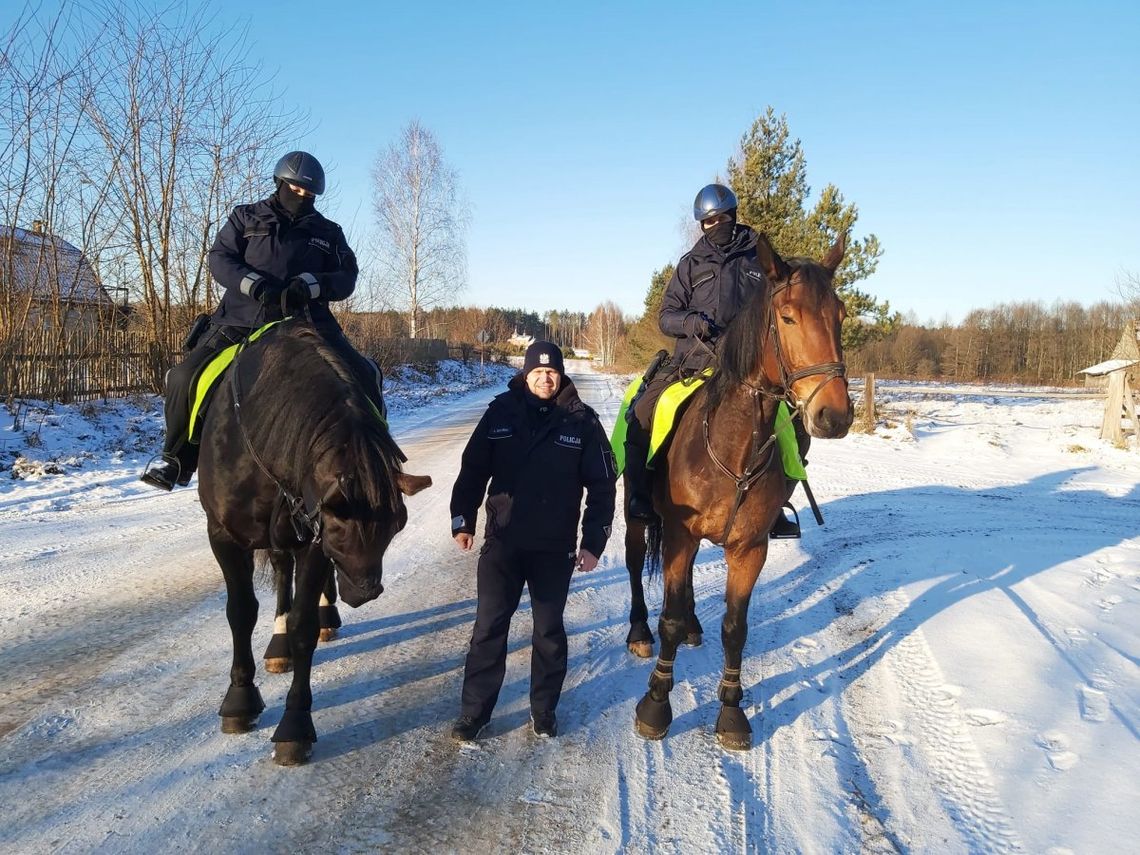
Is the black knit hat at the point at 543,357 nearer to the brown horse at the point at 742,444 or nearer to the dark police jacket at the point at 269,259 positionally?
the brown horse at the point at 742,444

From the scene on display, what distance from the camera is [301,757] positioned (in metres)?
3.09

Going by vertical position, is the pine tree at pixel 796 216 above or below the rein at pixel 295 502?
above

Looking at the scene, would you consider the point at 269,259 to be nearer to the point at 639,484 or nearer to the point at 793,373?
the point at 639,484

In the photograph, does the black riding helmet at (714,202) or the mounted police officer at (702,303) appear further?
the black riding helmet at (714,202)

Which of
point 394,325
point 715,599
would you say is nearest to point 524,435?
point 715,599

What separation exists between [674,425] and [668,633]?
1282 millimetres

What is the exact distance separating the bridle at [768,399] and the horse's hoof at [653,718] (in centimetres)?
98

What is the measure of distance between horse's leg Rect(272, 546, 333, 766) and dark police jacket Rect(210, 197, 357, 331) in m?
1.71

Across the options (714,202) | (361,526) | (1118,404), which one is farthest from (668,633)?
(1118,404)

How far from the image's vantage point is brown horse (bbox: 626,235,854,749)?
10.4 ft

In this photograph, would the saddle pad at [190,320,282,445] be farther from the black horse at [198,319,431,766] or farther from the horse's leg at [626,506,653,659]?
the horse's leg at [626,506,653,659]

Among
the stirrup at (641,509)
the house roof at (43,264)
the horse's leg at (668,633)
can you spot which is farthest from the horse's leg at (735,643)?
the house roof at (43,264)

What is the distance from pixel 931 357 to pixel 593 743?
74300 mm

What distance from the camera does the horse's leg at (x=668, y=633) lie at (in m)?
3.51
